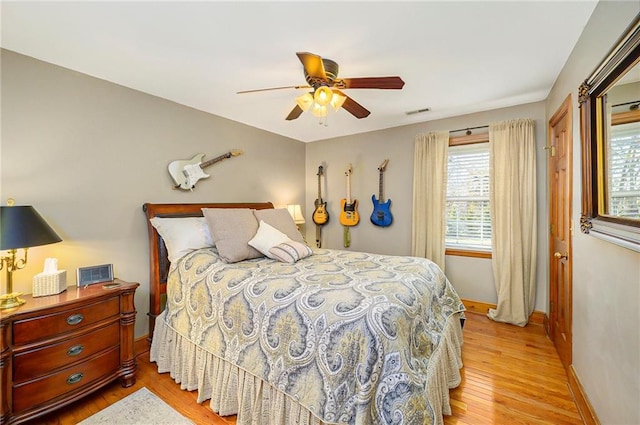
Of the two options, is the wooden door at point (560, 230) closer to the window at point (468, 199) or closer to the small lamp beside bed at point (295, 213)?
the window at point (468, 199)

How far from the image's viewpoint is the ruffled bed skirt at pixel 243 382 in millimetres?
1445

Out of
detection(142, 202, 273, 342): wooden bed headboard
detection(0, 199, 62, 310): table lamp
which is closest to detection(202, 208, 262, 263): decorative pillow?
detection(142, 202, 273, 342): wooden bed headboard

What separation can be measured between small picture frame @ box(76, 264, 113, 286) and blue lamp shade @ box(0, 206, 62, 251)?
0.41 meters

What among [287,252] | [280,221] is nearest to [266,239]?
[287,252]

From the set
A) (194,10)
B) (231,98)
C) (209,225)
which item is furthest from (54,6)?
(209,225)

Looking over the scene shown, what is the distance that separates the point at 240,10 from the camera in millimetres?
1500

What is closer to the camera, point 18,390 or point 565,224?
point 18,390

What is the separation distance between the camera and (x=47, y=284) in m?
1.80

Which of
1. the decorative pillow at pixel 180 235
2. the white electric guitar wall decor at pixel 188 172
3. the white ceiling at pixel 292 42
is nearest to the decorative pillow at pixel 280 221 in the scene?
the decorative pillow at pixel 180 235

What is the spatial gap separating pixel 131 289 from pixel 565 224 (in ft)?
11.1

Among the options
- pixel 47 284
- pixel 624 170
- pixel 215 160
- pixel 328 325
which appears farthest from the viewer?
pixel 215 160

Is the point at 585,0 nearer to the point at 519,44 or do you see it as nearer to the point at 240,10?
the point at 519,44

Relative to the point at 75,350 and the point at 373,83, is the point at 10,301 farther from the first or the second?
the point at 373,83

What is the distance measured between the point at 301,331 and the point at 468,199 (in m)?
2.83
